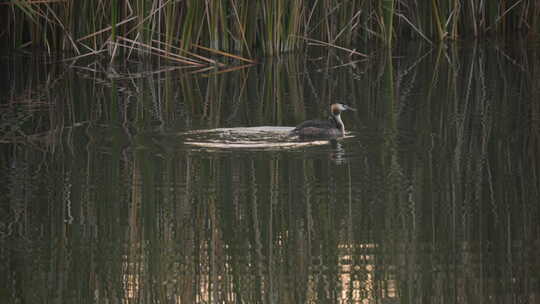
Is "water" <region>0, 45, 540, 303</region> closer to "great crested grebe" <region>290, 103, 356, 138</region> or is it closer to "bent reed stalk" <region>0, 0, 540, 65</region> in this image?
"great crested grebe" <region>290, 103, 356, 138</region>

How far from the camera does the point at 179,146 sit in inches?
348

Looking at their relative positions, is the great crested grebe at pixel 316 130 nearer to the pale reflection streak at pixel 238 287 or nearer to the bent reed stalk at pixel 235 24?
the pale reflection streak at pixel 238 287

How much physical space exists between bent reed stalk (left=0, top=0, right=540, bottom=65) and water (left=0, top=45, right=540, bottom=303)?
2.28m

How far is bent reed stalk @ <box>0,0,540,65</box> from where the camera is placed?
47.6ft

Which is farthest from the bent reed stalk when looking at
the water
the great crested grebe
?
the great crested grebe

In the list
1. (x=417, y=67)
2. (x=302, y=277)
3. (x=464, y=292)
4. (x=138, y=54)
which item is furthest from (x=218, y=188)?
(x=138, y=54)

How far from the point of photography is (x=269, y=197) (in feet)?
23.4

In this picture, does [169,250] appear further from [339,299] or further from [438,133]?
[438,133]

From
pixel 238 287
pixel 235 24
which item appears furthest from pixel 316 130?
pixel 235 24

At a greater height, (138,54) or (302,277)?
(138,54)

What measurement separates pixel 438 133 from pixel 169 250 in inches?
151

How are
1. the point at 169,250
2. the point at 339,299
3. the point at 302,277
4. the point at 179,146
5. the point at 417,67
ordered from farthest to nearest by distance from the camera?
1. the point at 417,67
2. the point at 179,146
3. the point at 169,250
4. the point at 302,277
5. the point at 339,299

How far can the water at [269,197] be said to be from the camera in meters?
5.45

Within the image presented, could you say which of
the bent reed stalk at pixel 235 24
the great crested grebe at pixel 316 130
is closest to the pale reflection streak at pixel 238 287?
the great crested grebe at pixel 316 130
